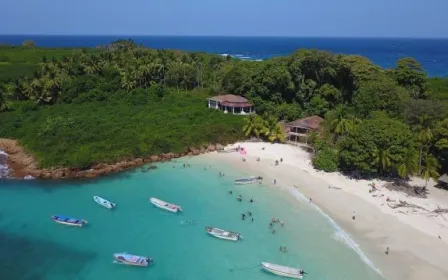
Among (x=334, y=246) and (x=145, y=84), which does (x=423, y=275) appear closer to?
(x=334, y=246)

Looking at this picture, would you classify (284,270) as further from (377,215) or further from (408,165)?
(408,165)

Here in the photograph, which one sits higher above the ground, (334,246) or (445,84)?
(445,84)

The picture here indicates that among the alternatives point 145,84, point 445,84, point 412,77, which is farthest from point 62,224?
point 445,84

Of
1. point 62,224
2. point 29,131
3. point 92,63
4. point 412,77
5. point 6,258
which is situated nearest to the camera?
point 6,258

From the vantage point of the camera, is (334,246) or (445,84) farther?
(445,84)

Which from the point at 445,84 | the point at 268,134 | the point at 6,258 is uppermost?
the point at 445,84

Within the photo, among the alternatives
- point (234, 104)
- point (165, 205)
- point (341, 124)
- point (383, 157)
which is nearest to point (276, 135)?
point (341, 124)
